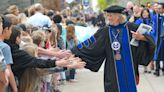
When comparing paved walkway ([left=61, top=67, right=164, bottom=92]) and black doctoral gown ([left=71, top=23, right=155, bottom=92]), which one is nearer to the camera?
black doctoral gown ([left=71, top=23, right=155, bottom=92])

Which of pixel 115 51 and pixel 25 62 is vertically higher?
pixel 25 62

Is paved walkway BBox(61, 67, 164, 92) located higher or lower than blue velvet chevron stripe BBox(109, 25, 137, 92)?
lower

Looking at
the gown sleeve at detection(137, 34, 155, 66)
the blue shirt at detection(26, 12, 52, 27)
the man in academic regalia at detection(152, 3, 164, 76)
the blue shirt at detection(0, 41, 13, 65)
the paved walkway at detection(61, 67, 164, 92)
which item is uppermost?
the blue shirt at detection(0, 41, 13, 65)

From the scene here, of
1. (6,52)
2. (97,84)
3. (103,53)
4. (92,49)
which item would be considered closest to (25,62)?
(6,52)

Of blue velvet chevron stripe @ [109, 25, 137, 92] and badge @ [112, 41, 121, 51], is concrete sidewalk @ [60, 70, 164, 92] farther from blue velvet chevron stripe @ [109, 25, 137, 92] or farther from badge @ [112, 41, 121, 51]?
badge @ [112, 41, 121, 51]

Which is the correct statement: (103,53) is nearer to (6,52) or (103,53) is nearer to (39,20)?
(6,52)

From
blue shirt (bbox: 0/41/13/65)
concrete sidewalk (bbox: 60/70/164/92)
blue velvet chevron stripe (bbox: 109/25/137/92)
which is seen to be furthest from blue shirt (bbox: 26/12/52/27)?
blue shirt (bbox: 0/41/13/65)

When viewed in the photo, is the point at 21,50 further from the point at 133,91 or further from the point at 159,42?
the point at 159,42

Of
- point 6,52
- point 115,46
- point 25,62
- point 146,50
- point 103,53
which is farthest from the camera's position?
point 146,50

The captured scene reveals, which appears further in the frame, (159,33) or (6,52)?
(159,33)

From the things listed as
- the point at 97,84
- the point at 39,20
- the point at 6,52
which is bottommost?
the point at 97,84

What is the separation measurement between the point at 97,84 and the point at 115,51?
498cm

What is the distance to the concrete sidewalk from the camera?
11.1m

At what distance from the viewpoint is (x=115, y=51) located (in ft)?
22.8
